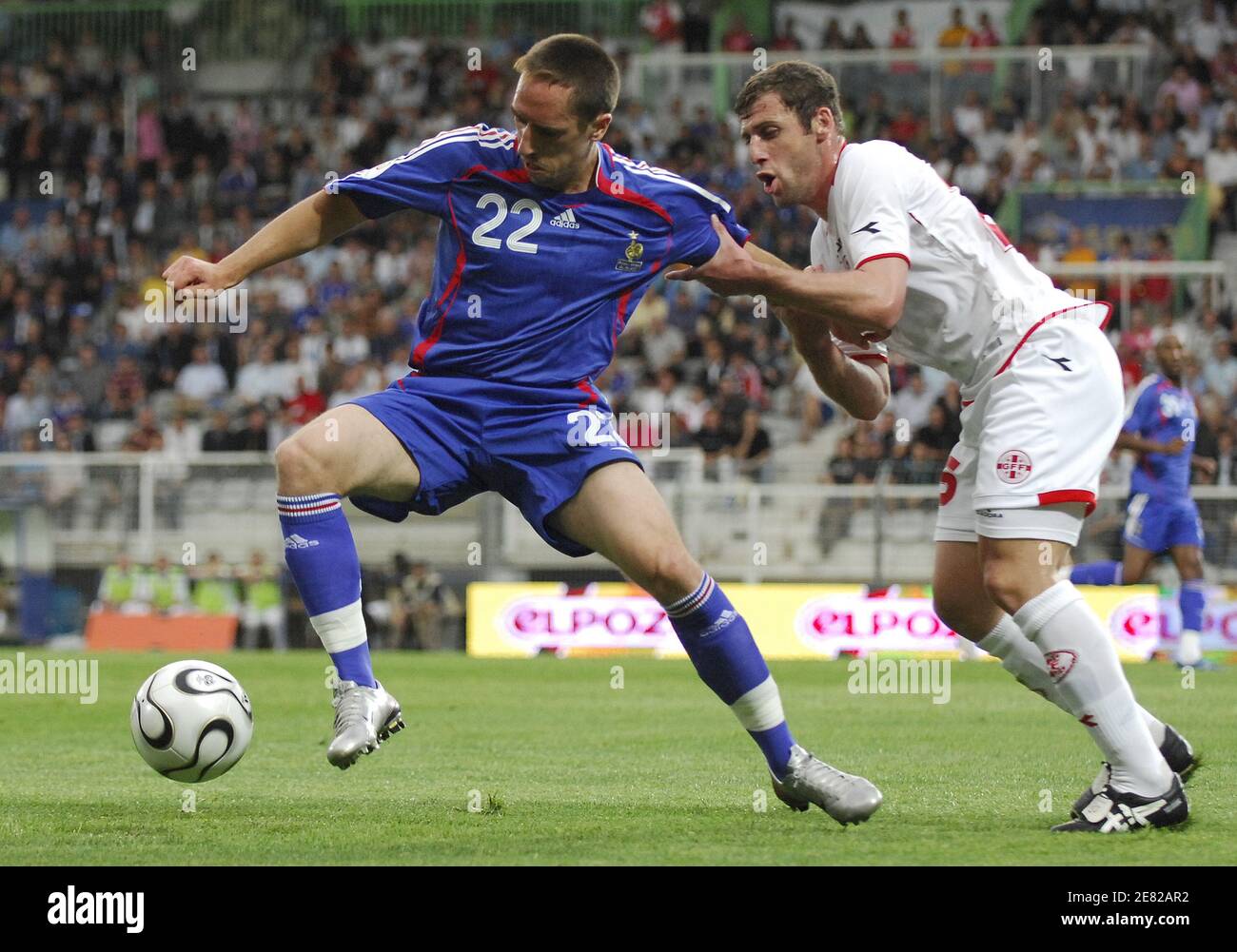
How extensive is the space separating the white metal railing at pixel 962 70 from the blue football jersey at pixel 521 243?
17016mm

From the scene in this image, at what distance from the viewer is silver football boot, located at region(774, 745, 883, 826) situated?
5410 mm

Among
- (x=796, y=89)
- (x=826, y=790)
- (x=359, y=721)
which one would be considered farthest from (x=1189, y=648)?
(x=359, y=721)

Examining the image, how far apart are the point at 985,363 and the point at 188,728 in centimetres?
288

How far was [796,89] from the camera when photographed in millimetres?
5621

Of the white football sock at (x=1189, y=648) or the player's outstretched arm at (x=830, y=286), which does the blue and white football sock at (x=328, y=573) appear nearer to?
the player's outstretched arm at (x=830, y=286)

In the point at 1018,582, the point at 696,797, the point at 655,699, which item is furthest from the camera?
the point at 655,699

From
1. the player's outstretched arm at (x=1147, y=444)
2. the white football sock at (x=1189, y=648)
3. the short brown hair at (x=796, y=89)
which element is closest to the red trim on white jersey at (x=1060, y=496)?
the short brown hair at (x=796, y=89)

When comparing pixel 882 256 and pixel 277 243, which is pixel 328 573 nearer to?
pixel 277 243

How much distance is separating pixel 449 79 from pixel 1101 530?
13.2 metres

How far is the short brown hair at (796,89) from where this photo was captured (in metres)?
5.62

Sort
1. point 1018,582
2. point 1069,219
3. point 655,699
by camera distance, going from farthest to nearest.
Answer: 1. point 1069,219
2. point 655,699
3. point 1018,582
